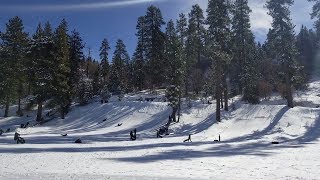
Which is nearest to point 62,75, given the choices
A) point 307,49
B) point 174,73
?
point 174,73

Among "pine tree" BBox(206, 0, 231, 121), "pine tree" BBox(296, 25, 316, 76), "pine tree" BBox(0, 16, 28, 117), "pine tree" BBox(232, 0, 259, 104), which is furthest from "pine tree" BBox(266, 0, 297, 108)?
"pine tree" BBox(296, 25, 316, 76)

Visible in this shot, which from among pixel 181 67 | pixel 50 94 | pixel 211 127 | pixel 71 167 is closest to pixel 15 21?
pixel 50 94

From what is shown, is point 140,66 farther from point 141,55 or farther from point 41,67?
point 41,67

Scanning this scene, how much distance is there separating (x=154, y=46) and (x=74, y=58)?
16786 mm

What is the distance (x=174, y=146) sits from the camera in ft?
103

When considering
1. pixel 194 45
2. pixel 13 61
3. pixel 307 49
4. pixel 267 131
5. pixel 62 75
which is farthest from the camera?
pixel 307 49

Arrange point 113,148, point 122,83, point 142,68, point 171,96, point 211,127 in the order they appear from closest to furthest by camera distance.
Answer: point 113,148
point 211,127
point 171,96
point 122,83
point 142,68

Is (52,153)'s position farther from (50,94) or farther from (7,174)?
(50,94)

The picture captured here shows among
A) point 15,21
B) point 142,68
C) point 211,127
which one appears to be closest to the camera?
point 211,127

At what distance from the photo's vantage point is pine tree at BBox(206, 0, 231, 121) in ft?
155

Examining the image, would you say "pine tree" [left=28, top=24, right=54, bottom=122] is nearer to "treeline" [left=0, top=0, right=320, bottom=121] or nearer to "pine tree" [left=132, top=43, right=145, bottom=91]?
"treeline" [left=0, top=0, right=320, bottom=121]

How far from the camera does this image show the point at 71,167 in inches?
802

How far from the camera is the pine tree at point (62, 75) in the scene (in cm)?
5478

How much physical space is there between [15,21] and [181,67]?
32.2m
